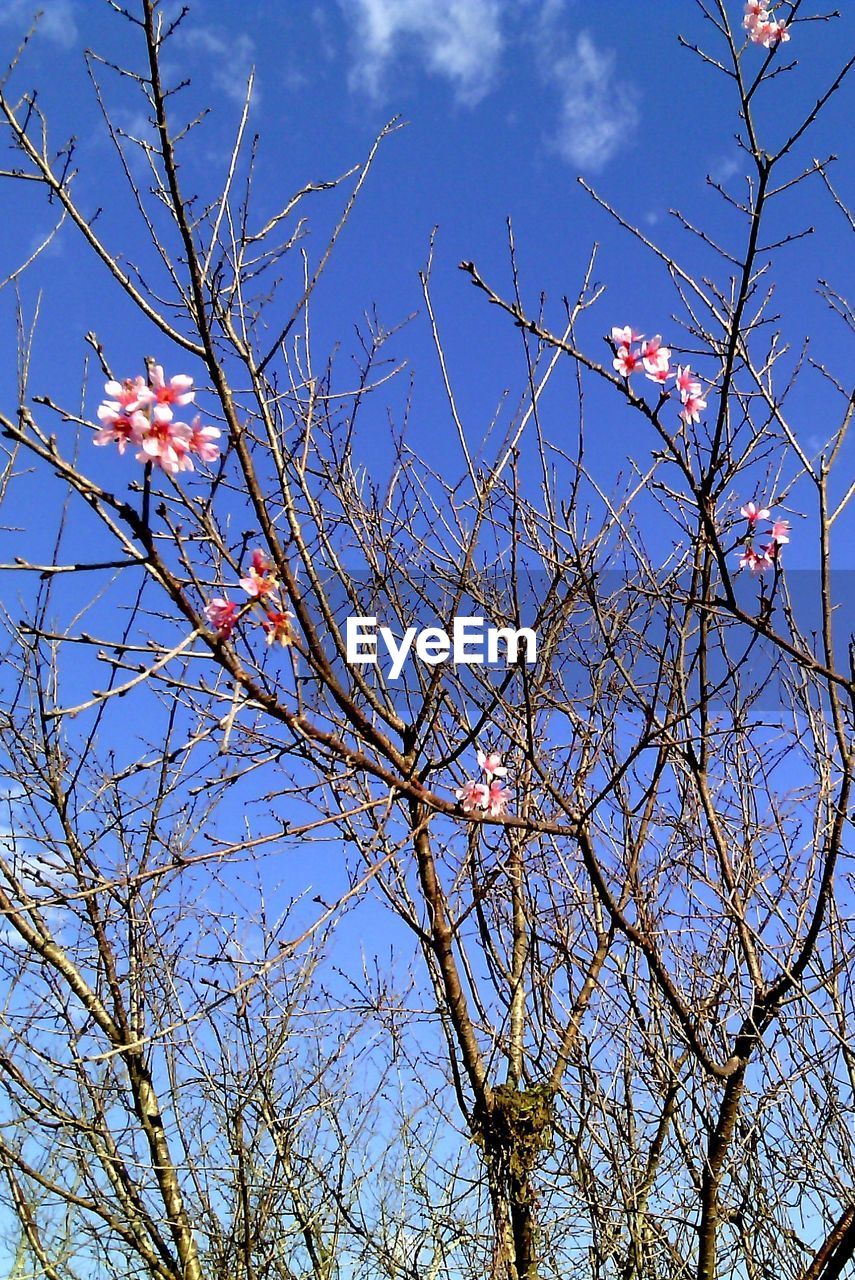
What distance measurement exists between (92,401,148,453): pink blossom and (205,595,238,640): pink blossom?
430 millimetres

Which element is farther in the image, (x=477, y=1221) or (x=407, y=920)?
(x=477, y=1221)

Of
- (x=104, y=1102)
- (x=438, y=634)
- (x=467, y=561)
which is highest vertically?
(x=467, y=561)

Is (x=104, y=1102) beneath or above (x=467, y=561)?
beneath

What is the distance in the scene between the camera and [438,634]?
12.6 feet

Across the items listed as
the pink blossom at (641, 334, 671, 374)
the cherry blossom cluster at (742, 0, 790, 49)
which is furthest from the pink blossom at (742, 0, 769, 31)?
the pink blossom at (641, 334, 671, 374)

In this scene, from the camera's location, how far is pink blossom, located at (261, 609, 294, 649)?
7.32 ft

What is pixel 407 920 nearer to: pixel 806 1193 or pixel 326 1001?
pixel 326 1001

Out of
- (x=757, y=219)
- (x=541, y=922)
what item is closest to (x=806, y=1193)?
(x=541, y=922)

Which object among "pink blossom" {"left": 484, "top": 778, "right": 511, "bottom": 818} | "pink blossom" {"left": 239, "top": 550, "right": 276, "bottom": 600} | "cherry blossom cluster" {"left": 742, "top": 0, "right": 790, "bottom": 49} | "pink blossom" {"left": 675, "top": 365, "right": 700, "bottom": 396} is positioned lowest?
"pink blossom" {"left": 484, "top": 778, "right": 511, "bottom": 818}

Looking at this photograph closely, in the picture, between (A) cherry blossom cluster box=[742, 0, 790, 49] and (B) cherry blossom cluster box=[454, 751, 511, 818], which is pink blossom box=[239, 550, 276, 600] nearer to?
(B) cherry blossom cluster box=[454, 751, 511, 818]

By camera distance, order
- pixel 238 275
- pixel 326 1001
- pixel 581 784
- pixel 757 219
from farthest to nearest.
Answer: pixel 326 1001, pixel 581 784, pixel 238 275, pixel 757 219

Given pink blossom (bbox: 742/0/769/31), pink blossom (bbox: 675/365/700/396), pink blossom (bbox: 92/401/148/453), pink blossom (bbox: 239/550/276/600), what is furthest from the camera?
pink blossom (bbox: 675/365/700/396)

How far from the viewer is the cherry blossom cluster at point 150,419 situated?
1.87 meters

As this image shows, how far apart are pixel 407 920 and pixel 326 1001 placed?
108 centimetres
